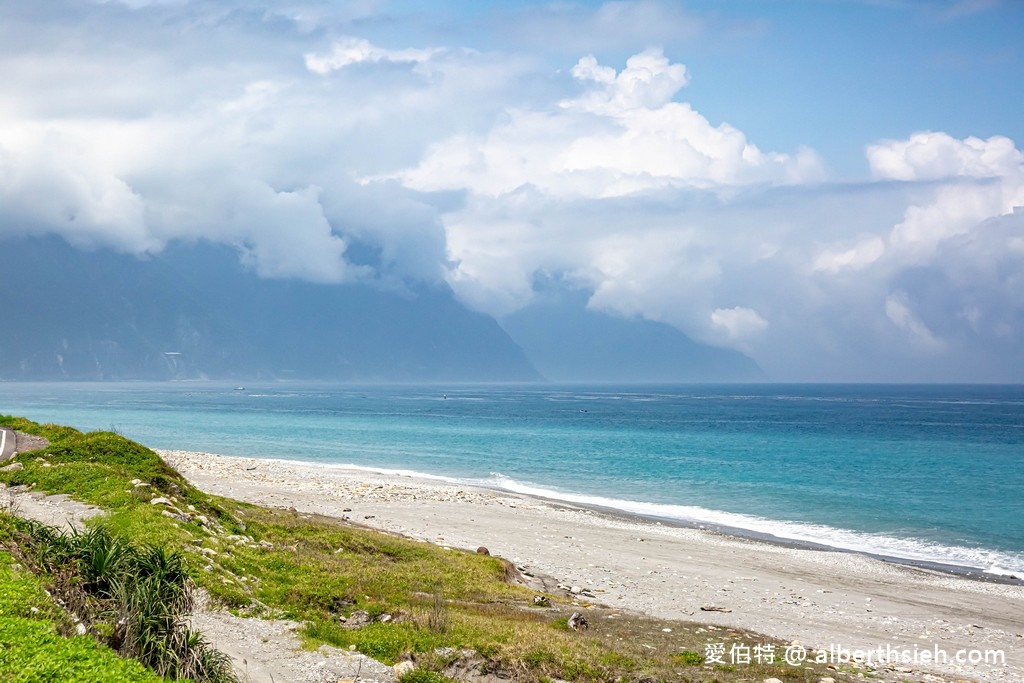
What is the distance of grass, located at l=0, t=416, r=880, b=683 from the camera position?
583 inches

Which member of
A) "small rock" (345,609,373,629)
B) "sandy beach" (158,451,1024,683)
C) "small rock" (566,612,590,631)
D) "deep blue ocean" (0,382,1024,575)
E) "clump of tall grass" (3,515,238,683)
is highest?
"clump of tall grass" (3,515,238,683)

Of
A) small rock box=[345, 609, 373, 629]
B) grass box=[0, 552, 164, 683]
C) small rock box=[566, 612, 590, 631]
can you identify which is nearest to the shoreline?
small rock box=[566, 612, 590, 631]

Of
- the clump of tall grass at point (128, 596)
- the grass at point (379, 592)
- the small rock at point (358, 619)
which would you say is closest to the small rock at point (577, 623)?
the grass at point (379, 592)

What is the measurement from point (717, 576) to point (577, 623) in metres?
12.8

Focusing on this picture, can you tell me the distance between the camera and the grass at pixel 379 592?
48.5 feet

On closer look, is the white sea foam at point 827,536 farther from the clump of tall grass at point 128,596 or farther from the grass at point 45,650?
the grass at point 45,650

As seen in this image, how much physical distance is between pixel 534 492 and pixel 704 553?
853 inches

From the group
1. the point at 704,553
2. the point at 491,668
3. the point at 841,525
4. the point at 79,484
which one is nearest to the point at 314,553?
the point at 79,484

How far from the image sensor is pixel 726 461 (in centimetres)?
7062

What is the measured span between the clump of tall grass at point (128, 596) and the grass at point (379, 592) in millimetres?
351

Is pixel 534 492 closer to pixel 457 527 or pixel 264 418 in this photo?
pixel 457 527

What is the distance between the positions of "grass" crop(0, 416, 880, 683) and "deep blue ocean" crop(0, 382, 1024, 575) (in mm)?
22672

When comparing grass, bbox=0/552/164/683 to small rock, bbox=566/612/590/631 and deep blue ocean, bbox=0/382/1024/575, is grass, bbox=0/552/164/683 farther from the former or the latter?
deep blue ocean, bbox=0/382/1024/575

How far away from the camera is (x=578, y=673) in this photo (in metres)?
14.4
